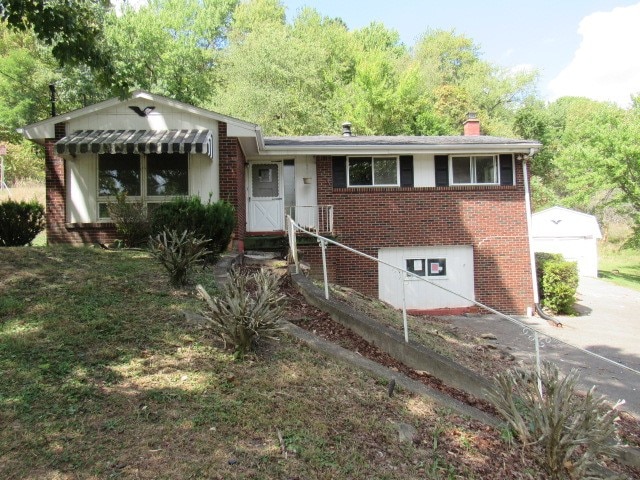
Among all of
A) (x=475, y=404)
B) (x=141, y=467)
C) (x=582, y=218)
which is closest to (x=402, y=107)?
(x=582, y=218)

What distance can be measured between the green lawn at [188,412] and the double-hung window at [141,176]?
5.97 metres

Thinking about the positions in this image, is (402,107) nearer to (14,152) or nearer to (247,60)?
(247,60)

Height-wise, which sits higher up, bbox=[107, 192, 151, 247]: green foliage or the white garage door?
bbox=[107, 192, 151, 247]: green foliage

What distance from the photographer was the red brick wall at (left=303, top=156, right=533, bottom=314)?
1320 cm

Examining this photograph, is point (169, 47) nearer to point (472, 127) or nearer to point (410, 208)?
point (472, 127)

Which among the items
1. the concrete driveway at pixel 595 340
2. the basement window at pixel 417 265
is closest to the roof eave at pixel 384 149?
the basement window at pixel 417 265

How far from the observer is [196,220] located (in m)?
8.06

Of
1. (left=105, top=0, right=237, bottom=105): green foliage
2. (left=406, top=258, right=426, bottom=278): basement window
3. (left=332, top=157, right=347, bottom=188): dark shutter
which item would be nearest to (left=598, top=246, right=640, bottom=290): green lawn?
(left=406, top=258, right=426, bottom=278): basement window

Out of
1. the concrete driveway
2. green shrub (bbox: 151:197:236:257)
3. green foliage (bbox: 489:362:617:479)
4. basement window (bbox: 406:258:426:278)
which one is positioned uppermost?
green shrub (bbox: 151:197:236:257)

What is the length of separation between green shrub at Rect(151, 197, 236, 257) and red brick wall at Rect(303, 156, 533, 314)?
5.03 meters

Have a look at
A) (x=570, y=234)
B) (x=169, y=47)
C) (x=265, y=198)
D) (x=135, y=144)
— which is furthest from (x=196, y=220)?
(x=169, y=47)

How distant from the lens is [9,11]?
756 cm

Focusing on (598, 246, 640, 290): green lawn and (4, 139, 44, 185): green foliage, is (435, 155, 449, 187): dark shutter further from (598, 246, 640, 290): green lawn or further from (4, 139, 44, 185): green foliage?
(4, 139, 44, 185): green foliage

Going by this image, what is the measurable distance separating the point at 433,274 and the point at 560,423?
1010 centimetres
